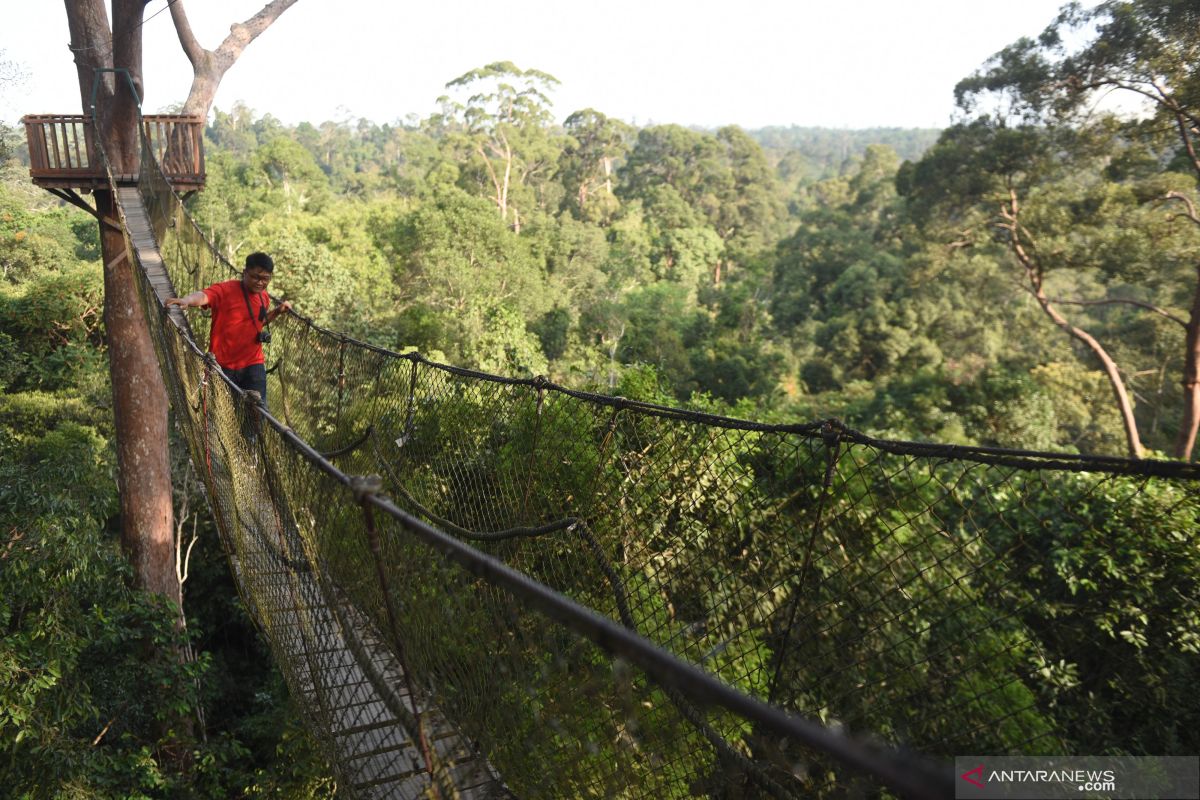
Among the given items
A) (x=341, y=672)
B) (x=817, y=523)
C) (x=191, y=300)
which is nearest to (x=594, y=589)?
(x=341, y=672)

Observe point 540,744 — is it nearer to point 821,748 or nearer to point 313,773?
point 821,748

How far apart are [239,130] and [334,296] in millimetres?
41487

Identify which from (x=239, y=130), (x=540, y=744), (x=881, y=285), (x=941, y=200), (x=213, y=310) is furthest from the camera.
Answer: (x=239, y=130)

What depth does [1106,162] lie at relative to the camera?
9.47 meters

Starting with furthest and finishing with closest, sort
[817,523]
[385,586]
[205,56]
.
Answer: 1. [205,56]
2. [817,523]
3. [385,586]

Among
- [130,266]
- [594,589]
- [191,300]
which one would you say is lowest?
[594,589]

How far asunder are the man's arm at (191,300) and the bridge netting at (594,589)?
125 millimetres

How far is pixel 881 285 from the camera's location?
15.7m

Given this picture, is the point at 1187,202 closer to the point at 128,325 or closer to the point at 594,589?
the point at 594,589

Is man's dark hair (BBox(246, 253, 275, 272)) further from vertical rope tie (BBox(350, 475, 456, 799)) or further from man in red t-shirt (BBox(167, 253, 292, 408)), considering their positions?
vertical rope tie (BBox(350, 475, 456, 799))

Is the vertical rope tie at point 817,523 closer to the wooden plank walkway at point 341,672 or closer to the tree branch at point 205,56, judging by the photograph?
the wooden plank walkway at point 341,672

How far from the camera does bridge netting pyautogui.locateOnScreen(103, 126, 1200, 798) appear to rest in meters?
1.13

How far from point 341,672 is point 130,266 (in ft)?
11.6

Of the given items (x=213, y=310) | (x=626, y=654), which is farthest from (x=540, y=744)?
(x=213, y=310)
